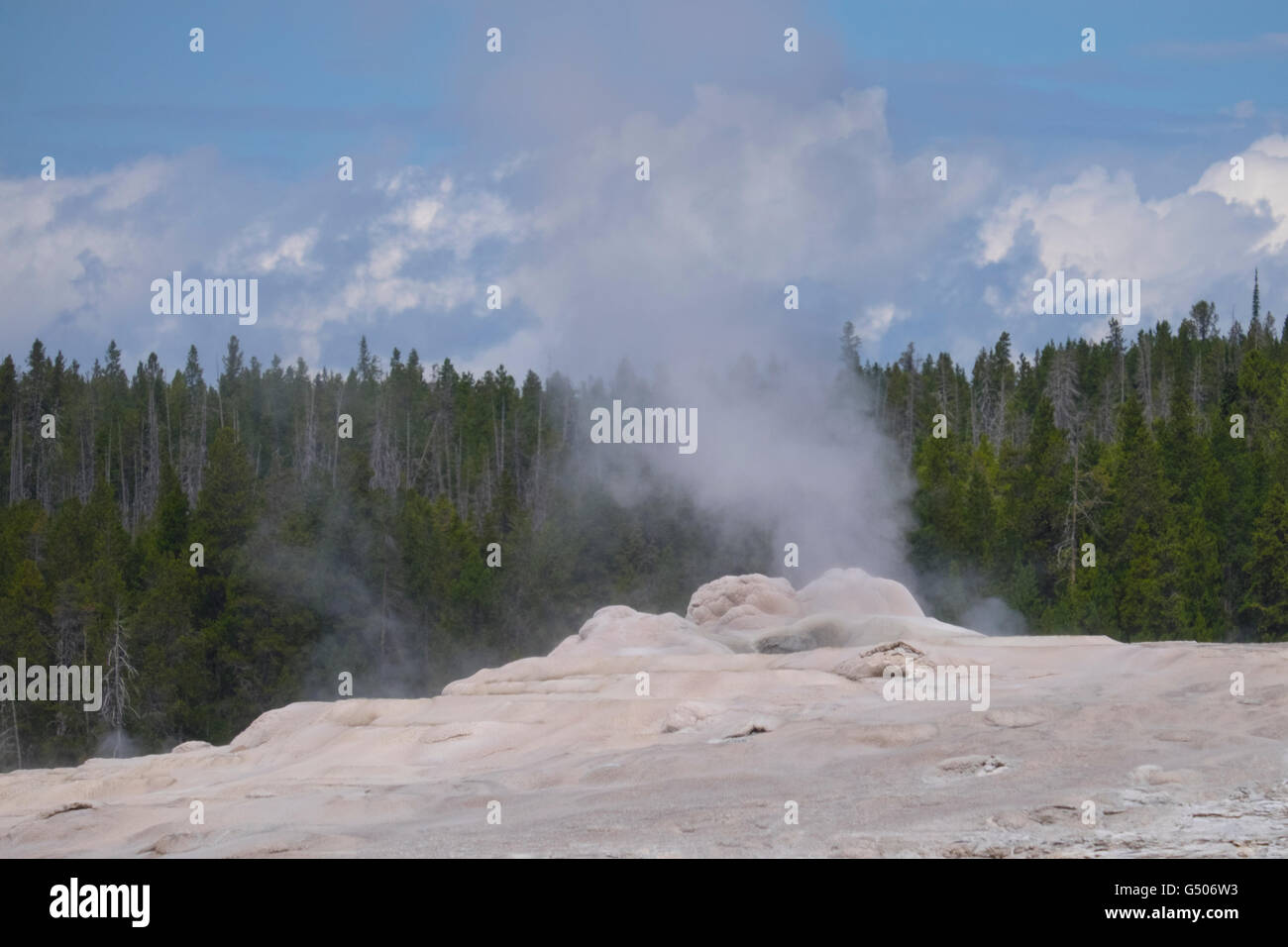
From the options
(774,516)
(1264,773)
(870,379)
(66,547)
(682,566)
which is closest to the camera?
(1264,773)

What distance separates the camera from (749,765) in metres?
17.1

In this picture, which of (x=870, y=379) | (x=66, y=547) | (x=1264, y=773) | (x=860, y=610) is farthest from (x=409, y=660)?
(x=870, y=379)

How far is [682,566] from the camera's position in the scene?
152 feet

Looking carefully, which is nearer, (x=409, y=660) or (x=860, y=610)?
(x=860, y=610)

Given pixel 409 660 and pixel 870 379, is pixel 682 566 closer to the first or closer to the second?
pixel 409 660

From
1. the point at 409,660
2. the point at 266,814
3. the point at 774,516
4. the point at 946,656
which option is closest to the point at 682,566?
the point at 774,516

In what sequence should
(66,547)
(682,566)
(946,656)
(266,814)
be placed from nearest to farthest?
(266,814)
(946,656)
(682,566)
(66,547)

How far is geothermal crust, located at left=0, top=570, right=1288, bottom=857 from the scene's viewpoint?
548 inches

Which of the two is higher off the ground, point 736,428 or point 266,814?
point 736,428

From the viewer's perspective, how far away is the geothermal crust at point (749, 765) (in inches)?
548

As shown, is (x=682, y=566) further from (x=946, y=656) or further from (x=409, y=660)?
(x=946, y=656)

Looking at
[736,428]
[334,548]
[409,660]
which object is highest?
[736,428]

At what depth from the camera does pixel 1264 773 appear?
14.9 metres

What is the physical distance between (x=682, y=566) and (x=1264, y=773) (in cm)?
3162
